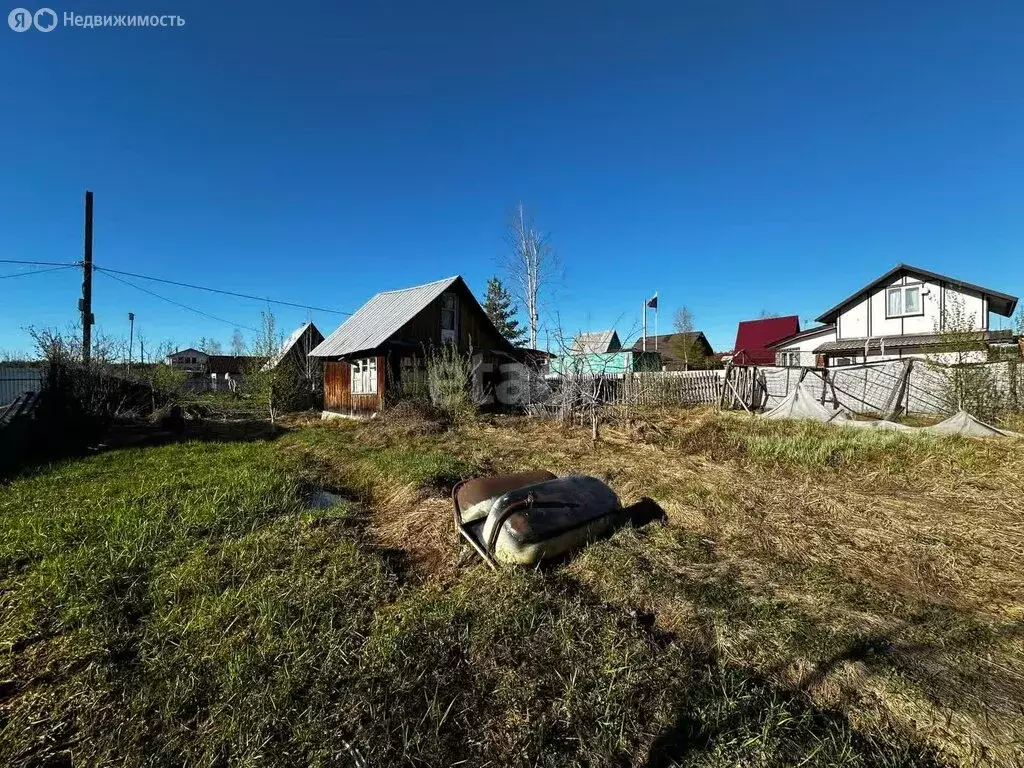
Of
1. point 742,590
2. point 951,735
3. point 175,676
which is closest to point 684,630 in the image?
point 742,590

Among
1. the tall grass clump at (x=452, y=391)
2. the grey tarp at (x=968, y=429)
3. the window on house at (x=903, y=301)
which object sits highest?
the window on house at (x=903, y=301)

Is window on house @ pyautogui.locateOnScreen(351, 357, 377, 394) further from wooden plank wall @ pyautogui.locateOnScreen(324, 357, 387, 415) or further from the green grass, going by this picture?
the green grass

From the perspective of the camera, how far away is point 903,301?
68.9 ft

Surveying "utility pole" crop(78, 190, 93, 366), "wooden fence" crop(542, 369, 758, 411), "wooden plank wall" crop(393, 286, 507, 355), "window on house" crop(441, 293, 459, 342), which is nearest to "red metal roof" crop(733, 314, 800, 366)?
"wooden fence" crop(542, 369, 758, 411)

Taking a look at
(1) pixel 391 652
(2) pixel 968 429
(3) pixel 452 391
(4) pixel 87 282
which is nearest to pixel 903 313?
(2) pixel 968 429

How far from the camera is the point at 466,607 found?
300cm

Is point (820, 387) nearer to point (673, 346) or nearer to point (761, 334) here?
point (673, 346)

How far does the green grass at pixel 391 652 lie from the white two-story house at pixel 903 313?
71.9 feet

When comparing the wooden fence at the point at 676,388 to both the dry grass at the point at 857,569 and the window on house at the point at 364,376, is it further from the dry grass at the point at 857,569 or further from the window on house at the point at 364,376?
the dry grass at the point at 857,569

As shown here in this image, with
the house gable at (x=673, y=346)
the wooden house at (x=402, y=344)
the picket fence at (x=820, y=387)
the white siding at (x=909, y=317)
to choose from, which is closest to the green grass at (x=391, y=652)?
the picket fence at (x=820, y=387)

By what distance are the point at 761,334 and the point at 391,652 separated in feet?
142

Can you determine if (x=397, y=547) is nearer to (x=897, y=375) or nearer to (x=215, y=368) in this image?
(x=897, y=375)

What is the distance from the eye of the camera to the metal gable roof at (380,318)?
15945mm

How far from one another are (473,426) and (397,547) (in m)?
7.83
